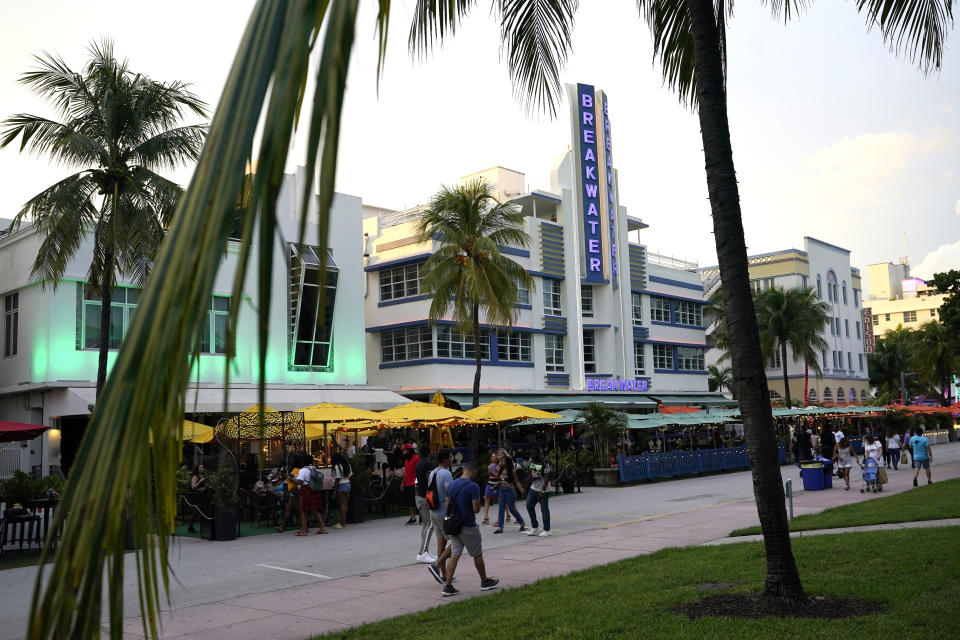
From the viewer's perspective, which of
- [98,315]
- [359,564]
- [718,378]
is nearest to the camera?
[359,564]

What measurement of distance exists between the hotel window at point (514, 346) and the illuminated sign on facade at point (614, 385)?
463 cm

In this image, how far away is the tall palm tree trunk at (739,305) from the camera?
8336 millimetres

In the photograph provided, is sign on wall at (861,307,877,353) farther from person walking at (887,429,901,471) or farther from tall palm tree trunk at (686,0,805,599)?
tall palm tree trunk at (686,0,805,599)

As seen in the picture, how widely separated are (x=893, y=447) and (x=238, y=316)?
3126 cm

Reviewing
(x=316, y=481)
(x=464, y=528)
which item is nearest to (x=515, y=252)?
(x=316, y=481)

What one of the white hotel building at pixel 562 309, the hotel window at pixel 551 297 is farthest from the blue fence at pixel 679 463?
the hotel window at pixel 551 297

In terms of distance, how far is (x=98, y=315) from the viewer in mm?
28594

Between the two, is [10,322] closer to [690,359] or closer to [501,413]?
[501,413]

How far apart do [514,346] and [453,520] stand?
1299 inches

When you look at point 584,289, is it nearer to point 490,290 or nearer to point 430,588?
point 490,290

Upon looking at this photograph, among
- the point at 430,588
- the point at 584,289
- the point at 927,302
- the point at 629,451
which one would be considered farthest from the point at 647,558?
the point at 927,302

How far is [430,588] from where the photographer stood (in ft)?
36.7

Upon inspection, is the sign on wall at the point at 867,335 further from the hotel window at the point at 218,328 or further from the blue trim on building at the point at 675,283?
the hotel window at the point at 218,328

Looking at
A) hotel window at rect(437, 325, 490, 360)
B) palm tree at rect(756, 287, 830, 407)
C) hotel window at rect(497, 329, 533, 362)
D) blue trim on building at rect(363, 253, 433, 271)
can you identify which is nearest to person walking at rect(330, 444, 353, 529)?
hotel window at rect(437, 325, 490, 360)
